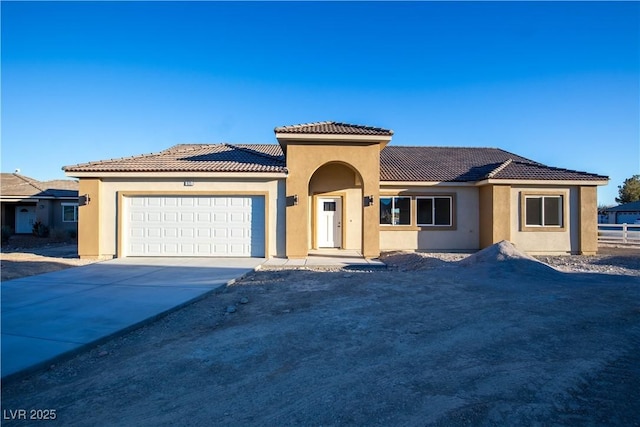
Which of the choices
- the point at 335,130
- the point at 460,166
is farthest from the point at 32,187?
the point at 460,166

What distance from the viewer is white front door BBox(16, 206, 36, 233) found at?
2594cm

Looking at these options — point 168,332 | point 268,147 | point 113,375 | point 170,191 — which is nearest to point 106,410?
point 113,375

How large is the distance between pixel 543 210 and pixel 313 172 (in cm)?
1050

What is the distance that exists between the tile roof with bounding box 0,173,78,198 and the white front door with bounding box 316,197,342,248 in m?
19.2

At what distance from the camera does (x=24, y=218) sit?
85.4 feet

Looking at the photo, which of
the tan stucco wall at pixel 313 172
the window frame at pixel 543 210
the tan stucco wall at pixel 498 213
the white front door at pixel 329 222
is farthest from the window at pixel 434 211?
the white front door at pixel 329 222

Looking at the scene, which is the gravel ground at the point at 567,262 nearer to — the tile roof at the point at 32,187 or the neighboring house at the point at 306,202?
the neighboring house at the point at 306,202

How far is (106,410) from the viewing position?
351 centimetres

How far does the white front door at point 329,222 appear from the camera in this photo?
56.9 ft

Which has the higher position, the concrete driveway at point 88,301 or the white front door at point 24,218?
the white front door at point 24,218

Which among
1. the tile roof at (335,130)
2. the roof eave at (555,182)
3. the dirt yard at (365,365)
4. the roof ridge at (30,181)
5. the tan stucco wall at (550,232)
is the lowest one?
the dirt yard at (365,365)

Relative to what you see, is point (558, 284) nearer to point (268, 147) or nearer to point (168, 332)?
point (168, 332)

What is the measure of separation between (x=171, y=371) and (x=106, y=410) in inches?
36.5

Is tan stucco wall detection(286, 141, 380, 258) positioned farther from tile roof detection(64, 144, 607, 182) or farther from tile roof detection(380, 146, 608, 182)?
tile roof detection(380, 146, 608, 182)
